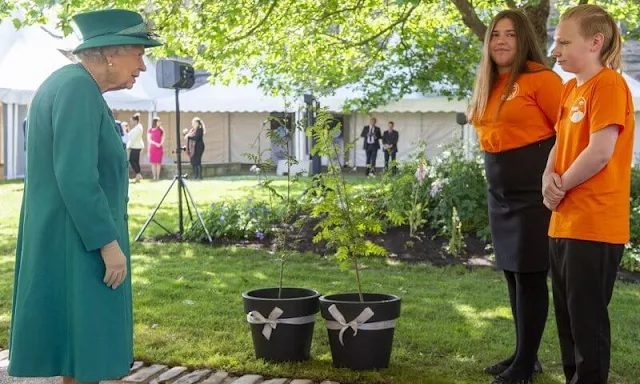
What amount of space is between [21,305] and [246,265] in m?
5.96

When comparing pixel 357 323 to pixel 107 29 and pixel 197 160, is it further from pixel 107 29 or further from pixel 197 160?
pixel 197 160

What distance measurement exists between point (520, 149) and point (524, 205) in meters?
0.29

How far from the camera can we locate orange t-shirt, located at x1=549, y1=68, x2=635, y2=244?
145 inches

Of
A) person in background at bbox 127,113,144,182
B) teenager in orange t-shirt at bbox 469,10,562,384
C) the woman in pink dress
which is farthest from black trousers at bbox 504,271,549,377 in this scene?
the woman in pink dress

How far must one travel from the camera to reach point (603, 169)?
3727 mm

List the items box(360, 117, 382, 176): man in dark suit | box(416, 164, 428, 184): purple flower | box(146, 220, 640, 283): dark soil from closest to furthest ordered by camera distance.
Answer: box(146, 220, 640, 283): dark soil, box(416, 164, 428, 184): purple flower, box(360, 117, 382, 176): man in dark suit

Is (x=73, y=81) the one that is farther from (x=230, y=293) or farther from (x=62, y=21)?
(x=62, y=21)

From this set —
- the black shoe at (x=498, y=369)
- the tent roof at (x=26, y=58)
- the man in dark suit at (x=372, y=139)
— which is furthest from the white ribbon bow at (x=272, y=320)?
the man in dark suit at (x=372, y=139)

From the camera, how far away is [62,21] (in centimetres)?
838

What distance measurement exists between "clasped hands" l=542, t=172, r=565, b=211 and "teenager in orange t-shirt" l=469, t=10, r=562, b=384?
0.53 meters

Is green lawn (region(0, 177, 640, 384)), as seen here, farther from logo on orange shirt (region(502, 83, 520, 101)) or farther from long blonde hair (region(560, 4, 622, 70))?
long blonde hair (region(560, 4, 622, 70))

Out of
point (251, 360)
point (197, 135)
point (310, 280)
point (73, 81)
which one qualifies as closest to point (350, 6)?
point (310, 280)

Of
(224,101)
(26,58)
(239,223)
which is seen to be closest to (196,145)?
(224,101)

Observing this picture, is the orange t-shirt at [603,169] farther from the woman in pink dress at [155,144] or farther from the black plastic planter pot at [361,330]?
the woman in pink dress at [155,144]
